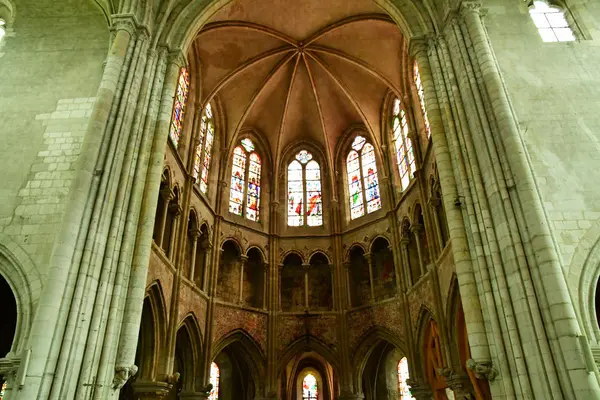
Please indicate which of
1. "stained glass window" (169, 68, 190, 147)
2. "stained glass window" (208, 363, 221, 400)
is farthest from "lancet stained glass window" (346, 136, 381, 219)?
"stained glass window" (208, 363, 221, 400)

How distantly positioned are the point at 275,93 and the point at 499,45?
1140 centimetres

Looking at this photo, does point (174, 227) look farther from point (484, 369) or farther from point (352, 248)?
point (484, 369)

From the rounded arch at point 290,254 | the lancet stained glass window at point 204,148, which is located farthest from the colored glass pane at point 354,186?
the lancet stained glass window at point 204,148

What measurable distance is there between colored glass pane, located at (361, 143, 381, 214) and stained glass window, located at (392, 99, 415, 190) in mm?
1522

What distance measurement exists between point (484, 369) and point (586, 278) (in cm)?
243

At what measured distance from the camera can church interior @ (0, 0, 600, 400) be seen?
8070 mm

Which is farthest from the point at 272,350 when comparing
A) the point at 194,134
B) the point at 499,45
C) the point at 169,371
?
the point at 499,45

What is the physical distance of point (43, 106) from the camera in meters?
10.8

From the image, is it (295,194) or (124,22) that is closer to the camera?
(124,22)

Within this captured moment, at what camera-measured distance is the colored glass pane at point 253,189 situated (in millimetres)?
20359

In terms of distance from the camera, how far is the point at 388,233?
18.2m

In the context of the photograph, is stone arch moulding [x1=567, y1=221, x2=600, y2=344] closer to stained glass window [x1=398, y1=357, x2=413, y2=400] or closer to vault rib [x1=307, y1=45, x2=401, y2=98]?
vault rib [x1=307, y1=45, x2=401, y2=98]

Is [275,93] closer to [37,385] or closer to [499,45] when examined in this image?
[499,45]

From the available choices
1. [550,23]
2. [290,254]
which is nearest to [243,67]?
[290,254]
